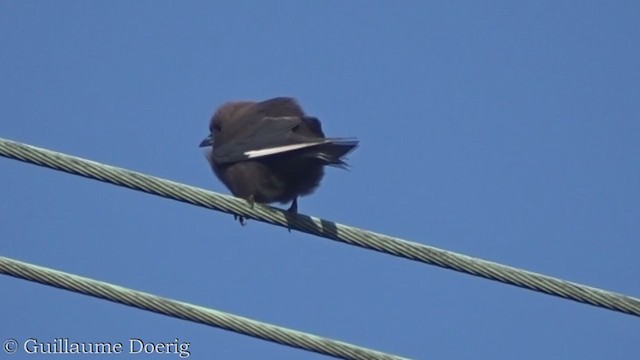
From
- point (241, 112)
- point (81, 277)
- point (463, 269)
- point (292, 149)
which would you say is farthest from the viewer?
point (241, 112)

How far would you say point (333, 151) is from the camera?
9789 mm

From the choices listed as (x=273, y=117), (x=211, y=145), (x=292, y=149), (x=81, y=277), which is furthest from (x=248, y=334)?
(x=211, y=145)

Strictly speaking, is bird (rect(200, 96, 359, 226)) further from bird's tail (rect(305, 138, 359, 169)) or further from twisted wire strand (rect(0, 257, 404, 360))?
twisted wire strand (rect(0, 257, 404, 360))

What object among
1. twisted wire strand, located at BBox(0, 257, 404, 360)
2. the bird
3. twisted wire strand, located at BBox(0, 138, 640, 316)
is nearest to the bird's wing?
the bird

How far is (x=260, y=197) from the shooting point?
10.5 metres

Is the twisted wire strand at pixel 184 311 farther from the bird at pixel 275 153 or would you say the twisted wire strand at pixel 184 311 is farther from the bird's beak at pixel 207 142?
the bird's beak at pixel 207 142

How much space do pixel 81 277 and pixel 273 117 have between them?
12.4 ft

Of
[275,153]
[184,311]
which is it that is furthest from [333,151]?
[184,311]

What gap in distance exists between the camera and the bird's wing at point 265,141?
10.1 m

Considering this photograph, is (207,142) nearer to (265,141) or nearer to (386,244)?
(265,141)

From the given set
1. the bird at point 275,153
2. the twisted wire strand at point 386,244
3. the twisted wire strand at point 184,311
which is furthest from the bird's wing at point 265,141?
the twisted wire strand at point 184,311

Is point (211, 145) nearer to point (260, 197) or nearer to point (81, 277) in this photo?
point (260, 197)

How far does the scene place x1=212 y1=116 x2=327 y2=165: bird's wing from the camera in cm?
1011

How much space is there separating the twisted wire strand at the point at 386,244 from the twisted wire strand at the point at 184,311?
65 cm
